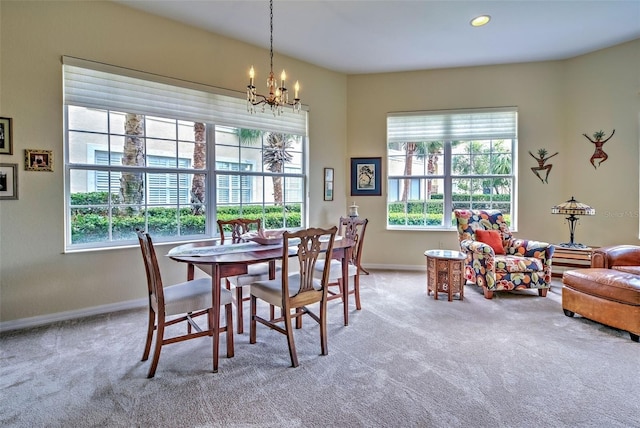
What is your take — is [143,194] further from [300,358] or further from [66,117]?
[300,358]

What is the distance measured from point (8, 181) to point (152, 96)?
1446 mm

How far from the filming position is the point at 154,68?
3.42 m

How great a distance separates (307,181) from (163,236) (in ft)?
6.68

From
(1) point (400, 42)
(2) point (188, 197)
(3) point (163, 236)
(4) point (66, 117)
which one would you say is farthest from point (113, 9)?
(1) point (400, 42)

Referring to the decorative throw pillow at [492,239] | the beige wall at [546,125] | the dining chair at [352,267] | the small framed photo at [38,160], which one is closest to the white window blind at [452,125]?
the beige wall at [546,125]

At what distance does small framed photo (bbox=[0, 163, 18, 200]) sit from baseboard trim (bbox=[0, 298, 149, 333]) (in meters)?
1.07

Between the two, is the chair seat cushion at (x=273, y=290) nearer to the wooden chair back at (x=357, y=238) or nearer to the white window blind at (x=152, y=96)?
the wooden chair back at (x=357, y=238)

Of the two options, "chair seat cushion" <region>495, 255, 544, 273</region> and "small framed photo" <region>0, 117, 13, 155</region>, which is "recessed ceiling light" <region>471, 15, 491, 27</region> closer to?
"chair seat cushion" <region>495, 255, 544, 273</region>

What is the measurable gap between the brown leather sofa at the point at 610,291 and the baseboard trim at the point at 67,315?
4167 millimetres

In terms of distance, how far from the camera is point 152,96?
11.3 ft

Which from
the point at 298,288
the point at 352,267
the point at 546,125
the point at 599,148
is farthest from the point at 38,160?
the point at 599,148

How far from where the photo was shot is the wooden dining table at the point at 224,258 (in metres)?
2.17

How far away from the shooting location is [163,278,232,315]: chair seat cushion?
2146mm

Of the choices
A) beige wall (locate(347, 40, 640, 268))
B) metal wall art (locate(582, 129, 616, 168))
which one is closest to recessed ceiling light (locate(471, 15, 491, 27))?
beige wall (locate(347, 40, 640, 268))
